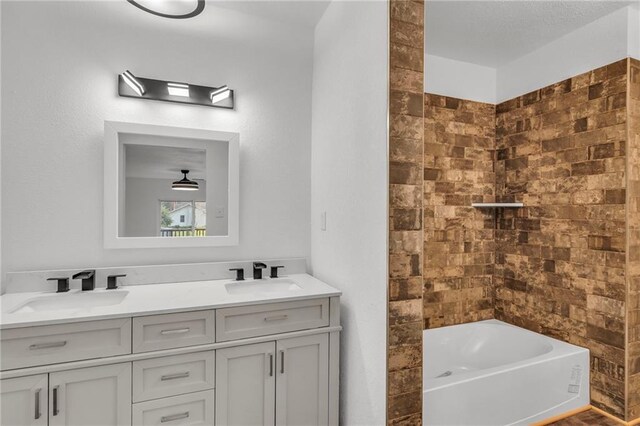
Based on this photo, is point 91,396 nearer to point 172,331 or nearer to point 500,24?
point 172,331

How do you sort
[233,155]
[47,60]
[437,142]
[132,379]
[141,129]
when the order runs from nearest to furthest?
[132,379], [47,60], [141,129], [233,155], [437,142]

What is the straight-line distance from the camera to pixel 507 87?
299cm

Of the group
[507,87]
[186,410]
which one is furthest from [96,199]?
[507,87]

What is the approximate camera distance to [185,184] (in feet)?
7.04

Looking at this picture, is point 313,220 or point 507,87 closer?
point 313,220

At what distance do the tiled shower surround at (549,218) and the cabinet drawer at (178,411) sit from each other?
187 centimetres

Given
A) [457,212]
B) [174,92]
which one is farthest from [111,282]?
[457,212]

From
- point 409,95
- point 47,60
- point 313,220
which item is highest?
point 47,60

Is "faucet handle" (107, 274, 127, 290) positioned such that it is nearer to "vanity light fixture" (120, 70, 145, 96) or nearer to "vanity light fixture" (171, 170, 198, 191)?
"vanity light fixture" (171, 170, 198, 191)

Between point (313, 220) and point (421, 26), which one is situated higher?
point (421, 26)

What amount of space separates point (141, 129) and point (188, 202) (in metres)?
0.51

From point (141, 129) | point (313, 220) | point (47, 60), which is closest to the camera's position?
point (47, 60)

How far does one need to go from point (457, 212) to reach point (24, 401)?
2.93 metres

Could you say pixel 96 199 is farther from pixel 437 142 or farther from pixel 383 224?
pixel 437 142
